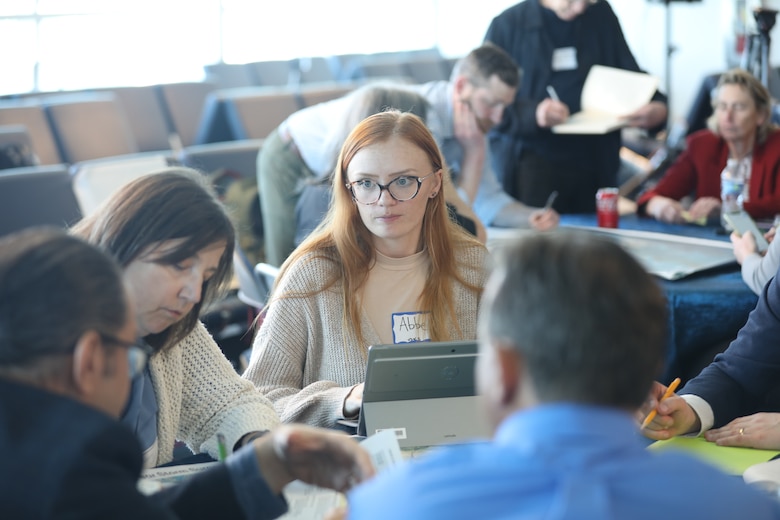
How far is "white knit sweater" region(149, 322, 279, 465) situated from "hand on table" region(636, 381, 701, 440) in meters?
0.69

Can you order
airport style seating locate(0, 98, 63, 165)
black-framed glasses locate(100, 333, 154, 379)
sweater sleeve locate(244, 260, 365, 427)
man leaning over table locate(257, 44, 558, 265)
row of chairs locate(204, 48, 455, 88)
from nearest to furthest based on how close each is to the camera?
black-framed glasses locate(100, 333, 154, 379) < sweater sleeve locate(244, 260, 365, 427) < man leaning over table locate(257, 44, 558, 265) < airport style seating locate(0, 98, 63, 165) < row of chairs locate(204, 48, 455, 88)

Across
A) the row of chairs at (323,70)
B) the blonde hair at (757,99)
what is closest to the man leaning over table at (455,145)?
the blonde hair at (757,99)

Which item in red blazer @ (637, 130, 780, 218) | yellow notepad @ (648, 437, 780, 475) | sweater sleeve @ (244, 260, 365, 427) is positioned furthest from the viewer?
red blazer @ (637, 130, 780, 218)

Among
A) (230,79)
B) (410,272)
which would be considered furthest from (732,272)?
(230,79)

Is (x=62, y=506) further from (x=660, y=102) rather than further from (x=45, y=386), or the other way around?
(x=660, y=102)

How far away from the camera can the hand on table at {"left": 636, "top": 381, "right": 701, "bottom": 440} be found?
1.62 meters

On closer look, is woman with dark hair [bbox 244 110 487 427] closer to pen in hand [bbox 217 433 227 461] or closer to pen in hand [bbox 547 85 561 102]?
pen in hand [bbox 217 433 227 461]

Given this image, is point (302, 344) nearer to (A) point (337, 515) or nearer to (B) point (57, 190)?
(A) point (337, 515)

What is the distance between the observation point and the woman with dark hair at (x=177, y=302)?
59.4 inches

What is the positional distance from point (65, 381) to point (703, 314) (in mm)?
2068

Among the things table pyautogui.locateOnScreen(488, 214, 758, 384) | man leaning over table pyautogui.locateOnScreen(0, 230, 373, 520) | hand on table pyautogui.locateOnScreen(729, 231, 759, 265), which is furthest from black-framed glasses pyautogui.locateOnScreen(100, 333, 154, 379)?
hand on table pyautogui.locateOnScreen(729, 231, 759, 265)

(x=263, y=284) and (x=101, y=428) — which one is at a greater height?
(x=101, y=428)

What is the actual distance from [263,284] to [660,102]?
181 cm

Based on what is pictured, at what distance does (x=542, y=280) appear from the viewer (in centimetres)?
86
